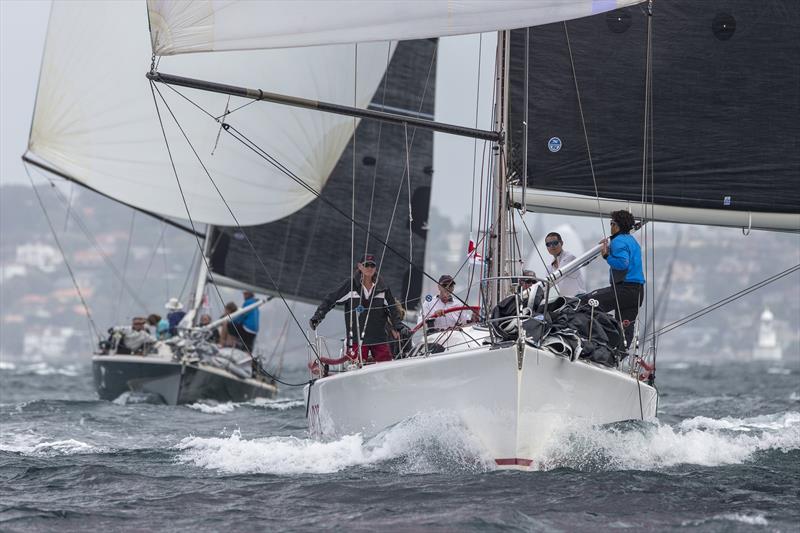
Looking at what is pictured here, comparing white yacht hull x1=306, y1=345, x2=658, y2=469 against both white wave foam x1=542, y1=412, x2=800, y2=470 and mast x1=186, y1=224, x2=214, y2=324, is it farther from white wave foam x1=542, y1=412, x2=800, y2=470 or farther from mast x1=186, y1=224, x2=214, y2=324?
mast x1=186, y1=224, x2=214, y2=324

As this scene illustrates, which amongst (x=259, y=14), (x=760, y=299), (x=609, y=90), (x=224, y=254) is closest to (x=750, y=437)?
(x=609, y=90)

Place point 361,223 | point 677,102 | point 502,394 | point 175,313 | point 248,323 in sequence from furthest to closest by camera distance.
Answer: point 175,313
point 361,223
point 248,323
point 677,102
point 502,394

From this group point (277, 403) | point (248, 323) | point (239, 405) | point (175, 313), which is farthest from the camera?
point (175, 313)

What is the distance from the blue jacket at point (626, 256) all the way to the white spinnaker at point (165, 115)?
7.49 m

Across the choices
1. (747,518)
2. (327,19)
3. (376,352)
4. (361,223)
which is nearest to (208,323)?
(361,223)

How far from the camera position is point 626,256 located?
9281mm

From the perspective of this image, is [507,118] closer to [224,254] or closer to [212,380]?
[212,380]

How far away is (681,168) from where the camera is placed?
11.3 metres

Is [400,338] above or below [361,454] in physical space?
above

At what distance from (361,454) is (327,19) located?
2.77 meters

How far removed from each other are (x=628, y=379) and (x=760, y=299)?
189m

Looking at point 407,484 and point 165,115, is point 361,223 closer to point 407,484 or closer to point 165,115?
point 165,115

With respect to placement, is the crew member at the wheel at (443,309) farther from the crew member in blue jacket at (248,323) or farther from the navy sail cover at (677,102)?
the crew member in blue jacket at (248,323)

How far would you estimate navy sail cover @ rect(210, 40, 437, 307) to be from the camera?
20078mm
